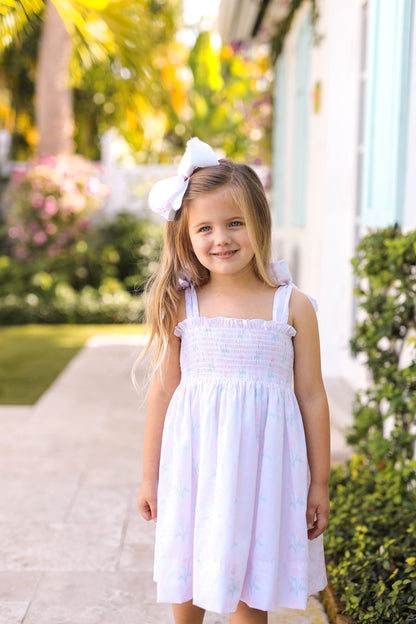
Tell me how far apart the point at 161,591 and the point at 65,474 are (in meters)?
1.94

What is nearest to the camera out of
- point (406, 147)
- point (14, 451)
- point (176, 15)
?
point (406, 147)

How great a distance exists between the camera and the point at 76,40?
6.79m

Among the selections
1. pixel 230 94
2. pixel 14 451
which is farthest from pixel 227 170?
pixel 230 94

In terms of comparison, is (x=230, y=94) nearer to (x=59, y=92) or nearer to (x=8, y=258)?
(x=59, y=92)

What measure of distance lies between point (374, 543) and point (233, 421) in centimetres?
101

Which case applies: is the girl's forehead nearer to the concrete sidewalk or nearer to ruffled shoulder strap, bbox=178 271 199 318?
ruffled shoulder strap, bbox=178 271 199 318

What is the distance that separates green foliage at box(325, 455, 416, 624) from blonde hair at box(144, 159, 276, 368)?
954 millimetres

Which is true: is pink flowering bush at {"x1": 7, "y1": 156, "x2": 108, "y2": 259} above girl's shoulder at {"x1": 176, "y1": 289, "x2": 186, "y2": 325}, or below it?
above

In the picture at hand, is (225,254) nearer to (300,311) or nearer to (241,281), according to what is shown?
(241,281)

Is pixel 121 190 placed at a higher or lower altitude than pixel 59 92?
lower

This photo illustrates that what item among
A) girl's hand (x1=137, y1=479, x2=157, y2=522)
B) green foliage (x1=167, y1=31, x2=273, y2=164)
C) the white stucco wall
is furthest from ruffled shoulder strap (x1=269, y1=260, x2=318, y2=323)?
green foliage (x1=167, y1=31, x2=273, y2=164)

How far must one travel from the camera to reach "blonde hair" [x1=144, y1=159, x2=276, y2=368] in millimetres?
1851

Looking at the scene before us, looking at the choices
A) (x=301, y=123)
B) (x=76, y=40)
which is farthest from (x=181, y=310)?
(x=76, y=40)

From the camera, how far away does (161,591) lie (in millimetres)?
1851
